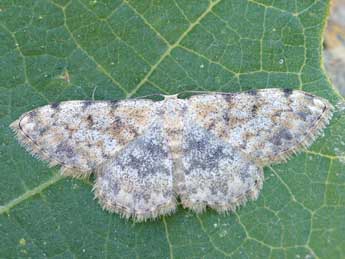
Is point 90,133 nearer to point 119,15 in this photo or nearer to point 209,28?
point 119,15

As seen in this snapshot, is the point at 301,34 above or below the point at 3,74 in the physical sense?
above

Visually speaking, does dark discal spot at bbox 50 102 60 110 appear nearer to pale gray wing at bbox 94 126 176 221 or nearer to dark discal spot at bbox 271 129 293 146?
pale gray wing at bbox 94 126 176 221

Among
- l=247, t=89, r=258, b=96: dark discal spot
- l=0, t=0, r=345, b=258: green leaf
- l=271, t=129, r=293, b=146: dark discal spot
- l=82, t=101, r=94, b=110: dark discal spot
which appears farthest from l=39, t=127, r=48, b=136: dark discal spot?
l=271, t=129, r=293, b=146: dark discal spot

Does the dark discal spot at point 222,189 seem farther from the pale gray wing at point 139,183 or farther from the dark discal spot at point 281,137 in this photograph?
the dark discal spot at point 281,137

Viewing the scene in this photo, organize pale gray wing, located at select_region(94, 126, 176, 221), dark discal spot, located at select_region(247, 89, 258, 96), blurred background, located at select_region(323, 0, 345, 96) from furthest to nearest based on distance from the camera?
blurred background, located at select_region(323, 0, 345, 96) → dark discal spot, located at select_region(247, 89, 258, 96) → pale gray wing, located at select_region(94, 126, 176, 221)

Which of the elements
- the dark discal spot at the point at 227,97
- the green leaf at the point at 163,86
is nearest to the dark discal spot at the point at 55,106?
the green leaf at the point at 163,86

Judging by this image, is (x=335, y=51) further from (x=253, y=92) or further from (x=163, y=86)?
(x=163, y=86)

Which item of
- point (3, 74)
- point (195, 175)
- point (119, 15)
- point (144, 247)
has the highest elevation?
point (119, 15)

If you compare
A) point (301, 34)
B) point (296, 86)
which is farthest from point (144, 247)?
point (301, 34)
